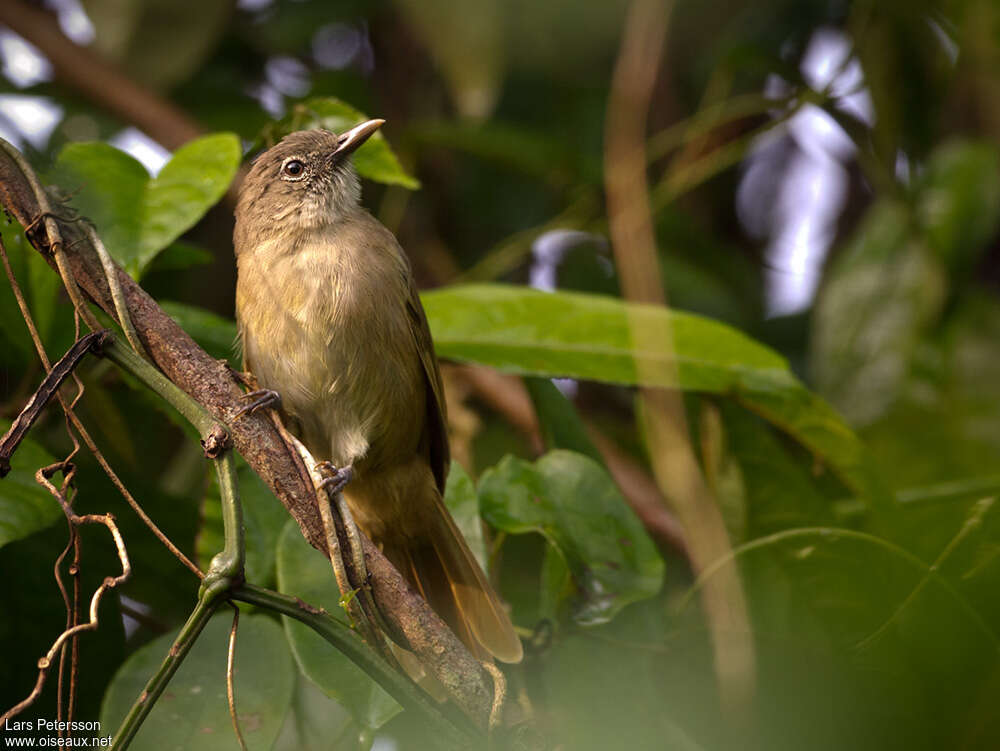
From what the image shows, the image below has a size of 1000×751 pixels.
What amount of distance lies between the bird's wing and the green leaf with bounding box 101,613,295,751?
0.67 meters

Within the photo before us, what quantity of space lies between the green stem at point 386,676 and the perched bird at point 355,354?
Result: 2.40ft

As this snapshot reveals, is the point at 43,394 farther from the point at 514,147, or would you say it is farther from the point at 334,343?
the point at 514,147

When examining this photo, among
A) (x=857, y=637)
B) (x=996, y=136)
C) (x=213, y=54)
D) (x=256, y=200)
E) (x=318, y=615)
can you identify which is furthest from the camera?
(x=213, y=54)

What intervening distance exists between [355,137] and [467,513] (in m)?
1.05

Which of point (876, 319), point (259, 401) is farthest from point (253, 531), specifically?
point (876, 319)

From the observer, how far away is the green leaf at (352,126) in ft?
8.52

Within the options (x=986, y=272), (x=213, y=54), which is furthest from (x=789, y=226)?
(x=213, y=54)

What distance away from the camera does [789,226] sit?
15.6 feet

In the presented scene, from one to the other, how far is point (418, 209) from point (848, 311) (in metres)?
1.95

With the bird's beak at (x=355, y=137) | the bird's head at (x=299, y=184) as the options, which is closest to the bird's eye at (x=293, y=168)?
the bird's head at (x=299, y=184)

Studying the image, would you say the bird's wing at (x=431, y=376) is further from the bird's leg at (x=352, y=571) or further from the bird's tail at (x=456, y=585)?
the bird's leg at (x=352, y=571)

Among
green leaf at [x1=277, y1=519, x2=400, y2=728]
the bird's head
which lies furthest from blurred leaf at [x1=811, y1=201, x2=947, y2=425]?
green leaf at [x1=277, y1=519, x2=400, y2=728]

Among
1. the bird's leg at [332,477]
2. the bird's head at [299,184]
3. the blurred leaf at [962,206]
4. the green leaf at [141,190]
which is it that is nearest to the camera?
the bird's leg at [332,477]

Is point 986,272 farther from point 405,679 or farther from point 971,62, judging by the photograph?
point 405,679
